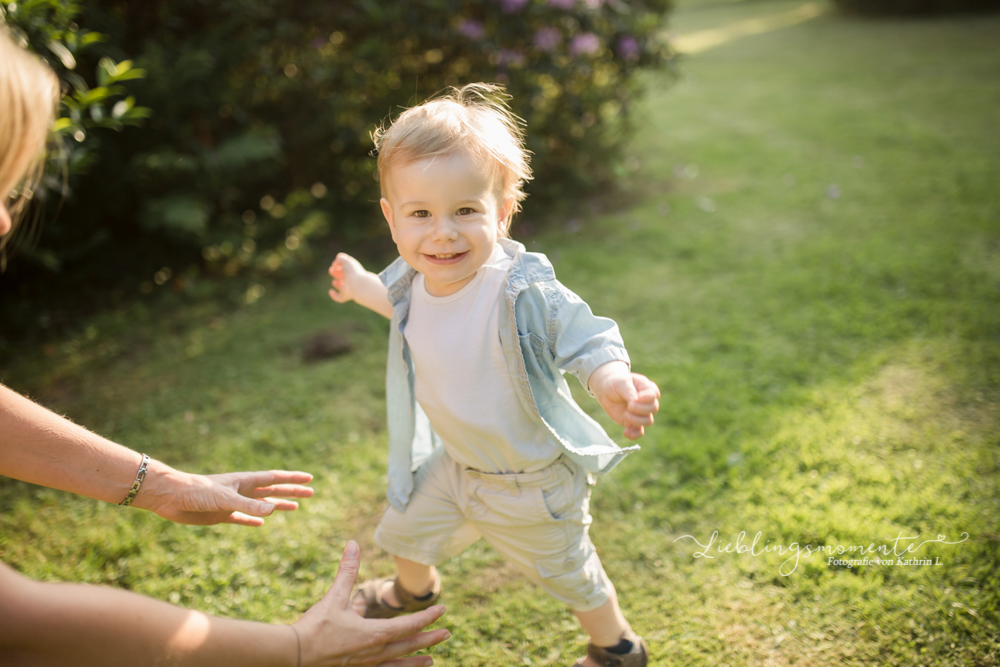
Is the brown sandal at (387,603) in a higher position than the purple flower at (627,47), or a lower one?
lower

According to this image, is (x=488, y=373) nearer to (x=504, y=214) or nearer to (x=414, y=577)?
(x=504, y=214)

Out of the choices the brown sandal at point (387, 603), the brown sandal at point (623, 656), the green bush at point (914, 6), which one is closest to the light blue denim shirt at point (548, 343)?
the brown sandal at point (623, 656)

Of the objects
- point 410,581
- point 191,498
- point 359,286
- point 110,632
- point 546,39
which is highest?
point 546,39

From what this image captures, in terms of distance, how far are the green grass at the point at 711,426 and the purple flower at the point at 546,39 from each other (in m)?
1.43

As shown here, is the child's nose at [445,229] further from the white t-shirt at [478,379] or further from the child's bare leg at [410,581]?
the child's bare leg at [410,581]

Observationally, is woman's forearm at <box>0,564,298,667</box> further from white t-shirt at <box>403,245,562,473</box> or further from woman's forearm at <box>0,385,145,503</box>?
white t-shirt at <box>403,245,562,473</box>

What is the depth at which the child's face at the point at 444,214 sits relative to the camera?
4.99ft

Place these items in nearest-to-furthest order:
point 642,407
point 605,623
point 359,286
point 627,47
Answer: point 642,407, point 605,623, point 359,286, point 627,47

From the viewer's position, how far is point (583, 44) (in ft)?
16.6

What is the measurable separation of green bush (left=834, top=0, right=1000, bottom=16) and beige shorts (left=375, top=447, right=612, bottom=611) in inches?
622

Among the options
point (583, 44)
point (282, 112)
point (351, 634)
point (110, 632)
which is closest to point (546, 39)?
point (583, 44)

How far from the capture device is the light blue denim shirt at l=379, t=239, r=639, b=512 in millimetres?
1580

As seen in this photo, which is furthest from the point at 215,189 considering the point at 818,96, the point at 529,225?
the point at 818,96

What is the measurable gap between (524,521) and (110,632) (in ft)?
3.18
